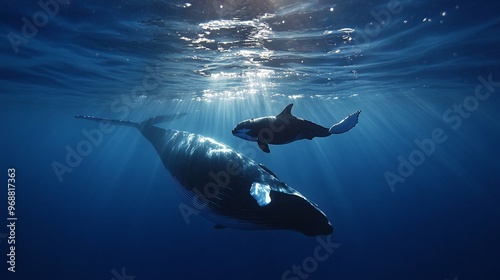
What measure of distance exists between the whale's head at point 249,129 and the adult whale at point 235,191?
2.87 ft

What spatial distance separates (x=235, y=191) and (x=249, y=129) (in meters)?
1.44

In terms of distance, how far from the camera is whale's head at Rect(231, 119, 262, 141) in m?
6.32

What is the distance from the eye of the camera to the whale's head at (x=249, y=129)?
20.7 ft

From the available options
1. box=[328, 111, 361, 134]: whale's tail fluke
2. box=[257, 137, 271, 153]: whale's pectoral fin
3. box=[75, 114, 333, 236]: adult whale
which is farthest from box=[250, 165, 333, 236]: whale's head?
box=[328, 111, 361, 134]: whale's tail fluke

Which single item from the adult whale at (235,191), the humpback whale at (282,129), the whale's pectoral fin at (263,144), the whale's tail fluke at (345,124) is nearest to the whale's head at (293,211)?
the adult whale at (235,191)

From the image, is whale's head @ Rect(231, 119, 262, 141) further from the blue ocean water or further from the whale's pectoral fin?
the blue ocean water

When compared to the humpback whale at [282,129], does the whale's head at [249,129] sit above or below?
above

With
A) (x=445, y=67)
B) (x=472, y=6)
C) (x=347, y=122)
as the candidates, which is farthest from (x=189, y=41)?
(x=445, y=67)

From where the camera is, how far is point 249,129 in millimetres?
6375

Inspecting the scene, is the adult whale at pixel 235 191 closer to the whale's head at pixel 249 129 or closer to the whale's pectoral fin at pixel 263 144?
the whale's pectoral fin at pixel 263 144

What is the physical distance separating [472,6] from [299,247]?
647 inches

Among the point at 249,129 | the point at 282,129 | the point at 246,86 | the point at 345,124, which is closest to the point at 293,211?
the point at 345,124

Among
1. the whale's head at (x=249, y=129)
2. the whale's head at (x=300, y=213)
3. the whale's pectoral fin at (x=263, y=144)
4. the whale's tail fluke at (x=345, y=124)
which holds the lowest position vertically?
the whale's head at (x=300, y=213)

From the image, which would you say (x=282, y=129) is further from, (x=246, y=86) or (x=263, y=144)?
(x=246, y=86)
